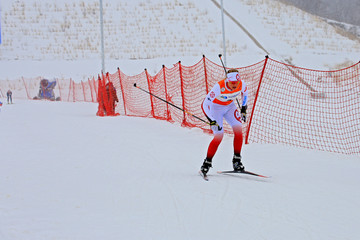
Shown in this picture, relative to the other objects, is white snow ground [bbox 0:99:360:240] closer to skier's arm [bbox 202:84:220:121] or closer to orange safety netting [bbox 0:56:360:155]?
skier's arm [bbox 202:84:220:121]

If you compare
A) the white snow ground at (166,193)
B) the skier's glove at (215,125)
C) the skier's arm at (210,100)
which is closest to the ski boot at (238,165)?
the white snow ground at (166,193)

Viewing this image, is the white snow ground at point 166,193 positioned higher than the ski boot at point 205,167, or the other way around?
the ski boot at point 205,167

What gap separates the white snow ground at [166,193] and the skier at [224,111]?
36 cm

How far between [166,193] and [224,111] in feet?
6.44

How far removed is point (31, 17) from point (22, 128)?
133 feet

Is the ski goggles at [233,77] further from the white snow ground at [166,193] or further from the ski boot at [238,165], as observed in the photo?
the white snow ground at [166,193]

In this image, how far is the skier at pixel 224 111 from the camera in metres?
6.82

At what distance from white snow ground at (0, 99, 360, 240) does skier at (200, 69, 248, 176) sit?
362 mm

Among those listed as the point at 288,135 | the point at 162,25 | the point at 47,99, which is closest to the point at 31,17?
the point at 162,25

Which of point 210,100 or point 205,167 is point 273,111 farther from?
point 205,167

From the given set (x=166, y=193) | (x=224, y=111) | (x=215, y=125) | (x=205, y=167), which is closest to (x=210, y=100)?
(x=224, y=111)

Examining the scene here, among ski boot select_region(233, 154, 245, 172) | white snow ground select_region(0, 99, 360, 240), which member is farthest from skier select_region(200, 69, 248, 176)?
white snow ground select_region(0, 99, 360, 240)

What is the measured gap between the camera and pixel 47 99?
1220 inches

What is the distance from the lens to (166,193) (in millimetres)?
5832
